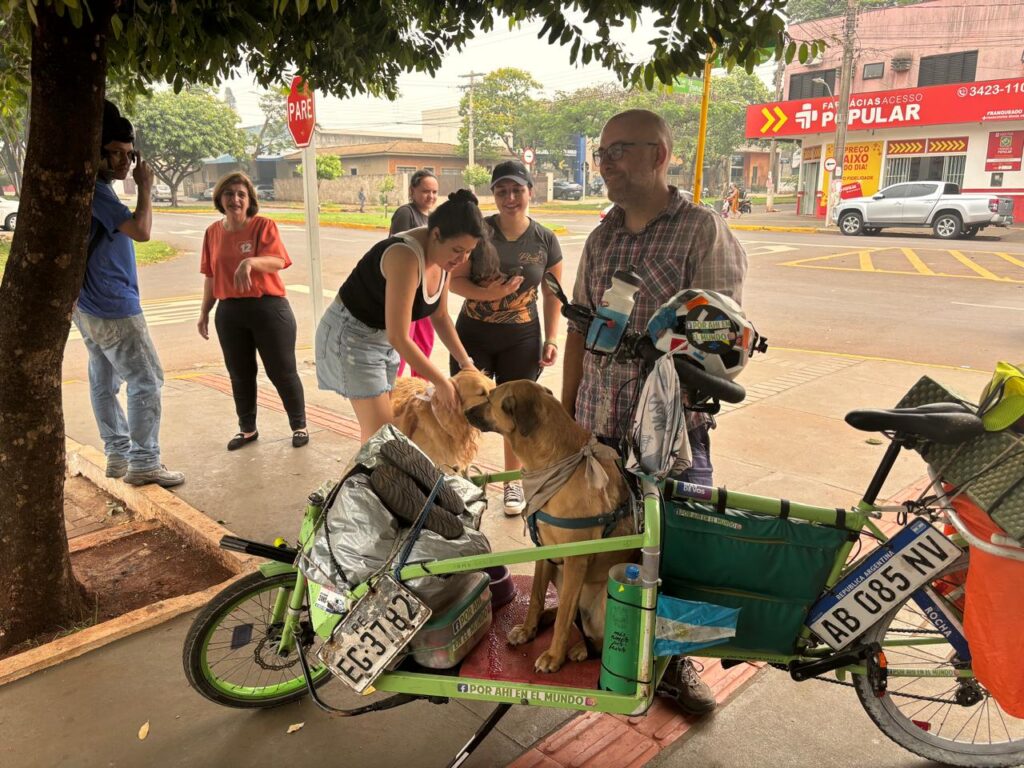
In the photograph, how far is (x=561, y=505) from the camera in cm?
238

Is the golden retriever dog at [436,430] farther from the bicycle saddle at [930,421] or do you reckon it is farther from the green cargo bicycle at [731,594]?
the bicycle saddle at [930,421]

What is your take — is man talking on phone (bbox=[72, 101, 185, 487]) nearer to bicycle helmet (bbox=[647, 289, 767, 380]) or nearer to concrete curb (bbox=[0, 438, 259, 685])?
concrete curb (bbox=[0, 438, 259, 685])

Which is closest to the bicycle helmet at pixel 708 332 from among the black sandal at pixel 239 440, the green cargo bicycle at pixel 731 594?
the green cargo bicycle at pixel 731 594

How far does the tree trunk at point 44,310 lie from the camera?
9.34ft

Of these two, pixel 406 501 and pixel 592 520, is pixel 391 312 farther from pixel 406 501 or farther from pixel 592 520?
pixel 592 520

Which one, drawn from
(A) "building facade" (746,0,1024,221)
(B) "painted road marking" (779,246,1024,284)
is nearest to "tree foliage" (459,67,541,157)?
(A) "building facade" (746,0,1024,221)

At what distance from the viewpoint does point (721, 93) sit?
51.8m

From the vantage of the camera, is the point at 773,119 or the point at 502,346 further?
the point at 773,119

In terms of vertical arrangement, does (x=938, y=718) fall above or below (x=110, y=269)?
below

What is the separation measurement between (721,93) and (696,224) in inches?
2148

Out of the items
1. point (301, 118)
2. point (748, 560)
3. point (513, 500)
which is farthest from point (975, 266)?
point (748, 560)

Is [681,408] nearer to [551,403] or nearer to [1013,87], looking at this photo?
[551,403]

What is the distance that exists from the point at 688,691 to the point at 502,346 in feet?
7.66

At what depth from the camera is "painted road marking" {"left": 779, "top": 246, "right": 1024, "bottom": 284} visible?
15078mm
